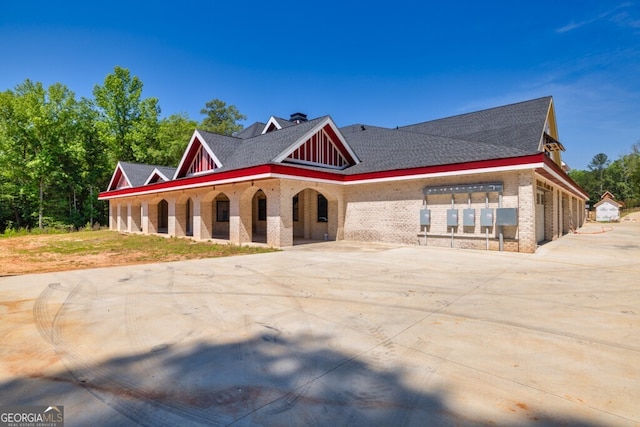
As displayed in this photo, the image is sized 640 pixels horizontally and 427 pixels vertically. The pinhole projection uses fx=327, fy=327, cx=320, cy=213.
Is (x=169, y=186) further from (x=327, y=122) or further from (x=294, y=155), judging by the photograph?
(x=327, y=122)

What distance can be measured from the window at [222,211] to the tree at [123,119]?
19.1 m

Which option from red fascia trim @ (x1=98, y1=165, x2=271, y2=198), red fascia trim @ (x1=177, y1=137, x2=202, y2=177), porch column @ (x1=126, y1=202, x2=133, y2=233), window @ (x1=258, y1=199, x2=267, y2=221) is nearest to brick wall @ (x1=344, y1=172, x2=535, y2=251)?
red fascia trim @ (x1=98, y1=165, x2=271, y2=198)

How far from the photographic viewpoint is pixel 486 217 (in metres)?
13.4

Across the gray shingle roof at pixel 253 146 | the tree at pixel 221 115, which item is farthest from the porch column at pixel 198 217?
the tree at pixel 221 115

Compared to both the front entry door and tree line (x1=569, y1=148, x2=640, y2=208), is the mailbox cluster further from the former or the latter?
tree line (x1=569, y1=148, x2=640, y2=208)

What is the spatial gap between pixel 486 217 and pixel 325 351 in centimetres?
1177

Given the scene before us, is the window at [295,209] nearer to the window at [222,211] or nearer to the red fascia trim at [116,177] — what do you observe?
the window at [222,211]

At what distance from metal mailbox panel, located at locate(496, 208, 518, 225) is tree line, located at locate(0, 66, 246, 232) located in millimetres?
36166

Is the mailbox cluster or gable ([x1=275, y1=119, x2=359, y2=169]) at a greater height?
gable ([x1=275, y1=119, x2=359, y2=169])

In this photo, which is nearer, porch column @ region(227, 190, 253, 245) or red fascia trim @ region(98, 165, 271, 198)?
red fascia trim @ region(98, 165, 271, 198)

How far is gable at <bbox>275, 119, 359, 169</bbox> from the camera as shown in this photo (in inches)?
668

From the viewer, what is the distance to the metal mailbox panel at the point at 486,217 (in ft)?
43.6

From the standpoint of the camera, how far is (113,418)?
2.57 meters

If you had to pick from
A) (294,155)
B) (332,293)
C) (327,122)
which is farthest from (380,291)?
(327,122)
